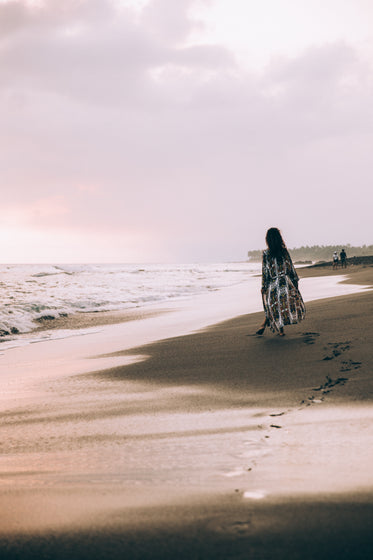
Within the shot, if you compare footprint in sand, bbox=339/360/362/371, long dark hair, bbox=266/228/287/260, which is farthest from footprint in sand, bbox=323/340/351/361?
long dark hair, bbox=266/228/287/260

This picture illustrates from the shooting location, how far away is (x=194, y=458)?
109 inches

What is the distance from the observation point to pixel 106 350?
7625 mm

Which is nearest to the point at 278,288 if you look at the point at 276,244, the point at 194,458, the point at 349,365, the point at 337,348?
the point at 276,244

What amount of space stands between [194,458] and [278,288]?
5.43 m

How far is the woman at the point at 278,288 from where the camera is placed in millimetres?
7734

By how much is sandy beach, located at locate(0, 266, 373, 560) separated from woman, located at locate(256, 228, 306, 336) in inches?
61.2

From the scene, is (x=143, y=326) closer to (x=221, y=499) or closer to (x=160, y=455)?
(x=160, y=455)

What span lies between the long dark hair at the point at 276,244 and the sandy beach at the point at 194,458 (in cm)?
218

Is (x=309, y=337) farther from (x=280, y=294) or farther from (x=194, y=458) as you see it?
(x=194, y=458)

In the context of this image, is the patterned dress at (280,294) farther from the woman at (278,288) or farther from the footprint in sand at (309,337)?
the footprint in sand at (309,337)

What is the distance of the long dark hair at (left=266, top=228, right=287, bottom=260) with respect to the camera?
7.95m

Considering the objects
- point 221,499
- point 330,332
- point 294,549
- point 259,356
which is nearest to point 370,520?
point 294,549

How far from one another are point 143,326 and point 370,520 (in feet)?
28.9

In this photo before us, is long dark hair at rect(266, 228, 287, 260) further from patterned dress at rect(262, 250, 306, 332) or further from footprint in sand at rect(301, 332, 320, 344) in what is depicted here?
footprint in sand at rect(301, 332, 320, 344)
